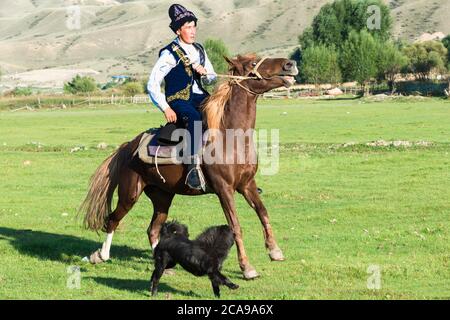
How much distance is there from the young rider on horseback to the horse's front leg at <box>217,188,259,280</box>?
589 millimetres

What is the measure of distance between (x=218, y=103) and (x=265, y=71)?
86 centimetres

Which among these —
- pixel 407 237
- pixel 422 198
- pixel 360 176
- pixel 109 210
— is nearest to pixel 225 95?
pixel 109 210

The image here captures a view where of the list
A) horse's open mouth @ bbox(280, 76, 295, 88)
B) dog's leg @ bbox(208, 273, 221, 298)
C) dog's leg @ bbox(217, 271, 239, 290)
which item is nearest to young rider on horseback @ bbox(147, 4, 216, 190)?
horse's open mouth @ bbox(280, 76, 295, 88)

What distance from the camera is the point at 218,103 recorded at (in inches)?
450

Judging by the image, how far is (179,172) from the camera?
1188 cm

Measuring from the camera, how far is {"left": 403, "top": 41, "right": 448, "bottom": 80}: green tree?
5271 inches

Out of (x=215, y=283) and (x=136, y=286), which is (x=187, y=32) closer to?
(x=136, y=286)

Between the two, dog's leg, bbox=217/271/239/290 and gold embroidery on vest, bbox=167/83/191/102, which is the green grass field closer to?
dog's leg, bbox=217/271/239/290

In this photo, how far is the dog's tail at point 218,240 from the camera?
1002 cm

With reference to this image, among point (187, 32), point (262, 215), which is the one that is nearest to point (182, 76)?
point (187, 32)

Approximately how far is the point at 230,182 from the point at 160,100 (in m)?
1.74

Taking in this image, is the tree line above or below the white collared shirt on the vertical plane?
below

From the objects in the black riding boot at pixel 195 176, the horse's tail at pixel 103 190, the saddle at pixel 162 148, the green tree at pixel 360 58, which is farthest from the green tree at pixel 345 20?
the black riding boot at pixel 195 176

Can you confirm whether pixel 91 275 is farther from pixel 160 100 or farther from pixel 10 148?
pixel 10 148
